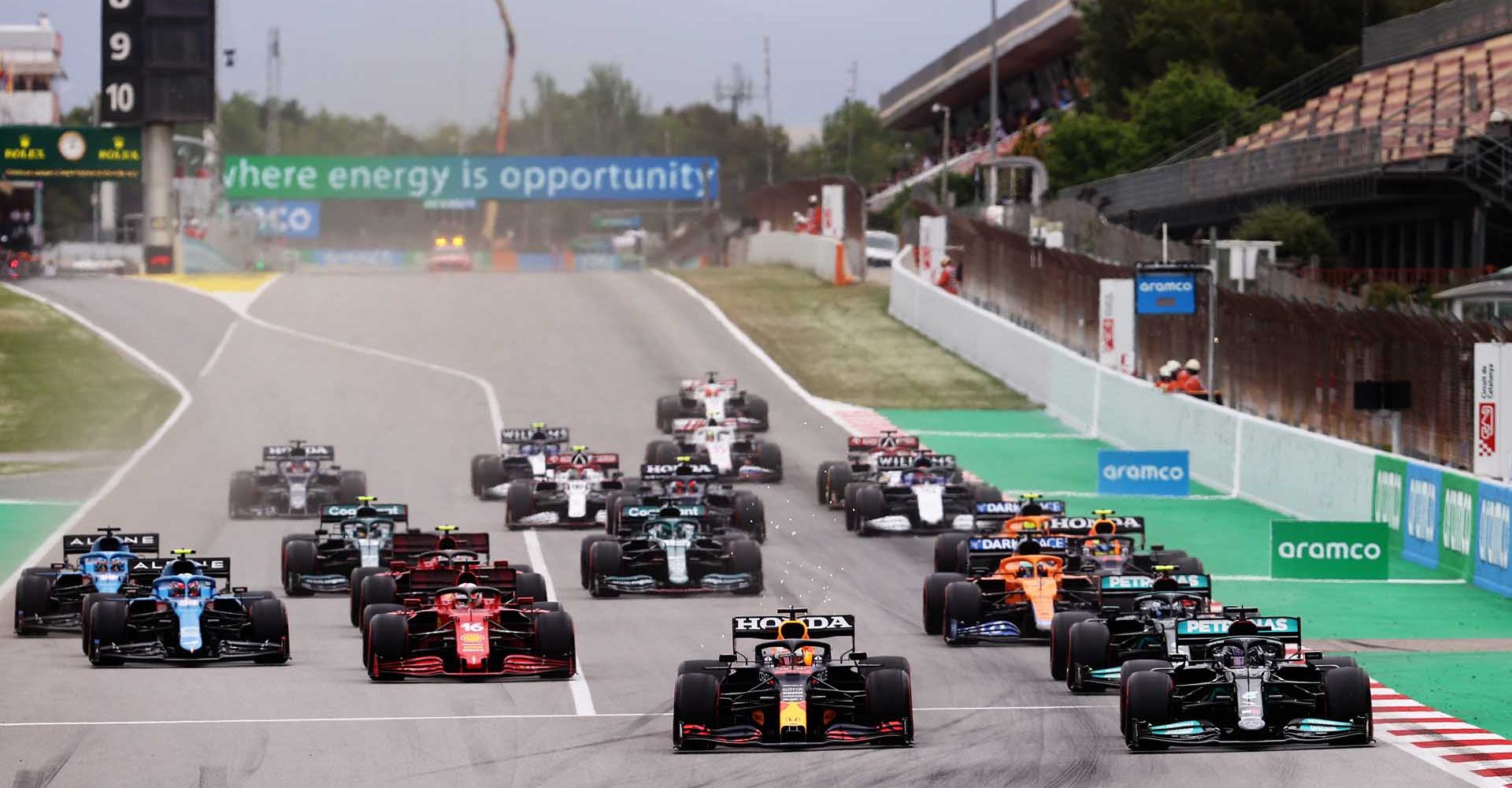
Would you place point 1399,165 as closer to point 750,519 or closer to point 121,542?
point 750,519

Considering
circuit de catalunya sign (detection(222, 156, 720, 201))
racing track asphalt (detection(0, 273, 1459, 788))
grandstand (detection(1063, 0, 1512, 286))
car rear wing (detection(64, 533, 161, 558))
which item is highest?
Result: circuit de catalunya sign (detection(222, 156, 720, 201))

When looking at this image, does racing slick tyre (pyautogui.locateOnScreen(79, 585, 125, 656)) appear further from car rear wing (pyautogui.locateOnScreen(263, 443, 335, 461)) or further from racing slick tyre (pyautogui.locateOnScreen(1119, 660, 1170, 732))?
car rear wing (pyautogui.locateOnScreen(263, 443, 335, 461))

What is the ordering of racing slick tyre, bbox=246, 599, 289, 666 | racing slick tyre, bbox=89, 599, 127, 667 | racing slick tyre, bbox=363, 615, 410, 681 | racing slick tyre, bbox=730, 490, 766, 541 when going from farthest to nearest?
racing slick tyre, bbox=730, 490, 766, 541 < racing slick tyre, bbox=246, 599, 289, 666 < racing slick tyre, bbox=89, 599, 127, 667 < racing slick tyre, bbox=363, 615, 410, 681

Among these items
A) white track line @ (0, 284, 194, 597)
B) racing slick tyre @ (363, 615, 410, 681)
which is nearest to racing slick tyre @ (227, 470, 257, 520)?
white track line @ (0, 284, 194, 597)

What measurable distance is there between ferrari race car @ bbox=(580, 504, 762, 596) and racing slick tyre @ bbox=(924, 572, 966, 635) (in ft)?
11.1

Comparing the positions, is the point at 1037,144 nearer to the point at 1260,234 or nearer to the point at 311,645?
the point at 1260,234

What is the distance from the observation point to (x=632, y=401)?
50969mm

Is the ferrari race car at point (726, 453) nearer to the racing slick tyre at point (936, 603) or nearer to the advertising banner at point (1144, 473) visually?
the advertising banner at point (1144, 473)

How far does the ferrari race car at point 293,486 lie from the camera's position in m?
35.2

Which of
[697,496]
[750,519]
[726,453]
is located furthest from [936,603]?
[726,453]

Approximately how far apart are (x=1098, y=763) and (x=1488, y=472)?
1354 cm

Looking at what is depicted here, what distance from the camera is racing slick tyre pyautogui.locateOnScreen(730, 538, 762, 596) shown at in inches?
1067

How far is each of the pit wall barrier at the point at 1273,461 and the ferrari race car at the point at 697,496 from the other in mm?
8189

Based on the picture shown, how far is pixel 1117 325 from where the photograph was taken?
48.3 m
